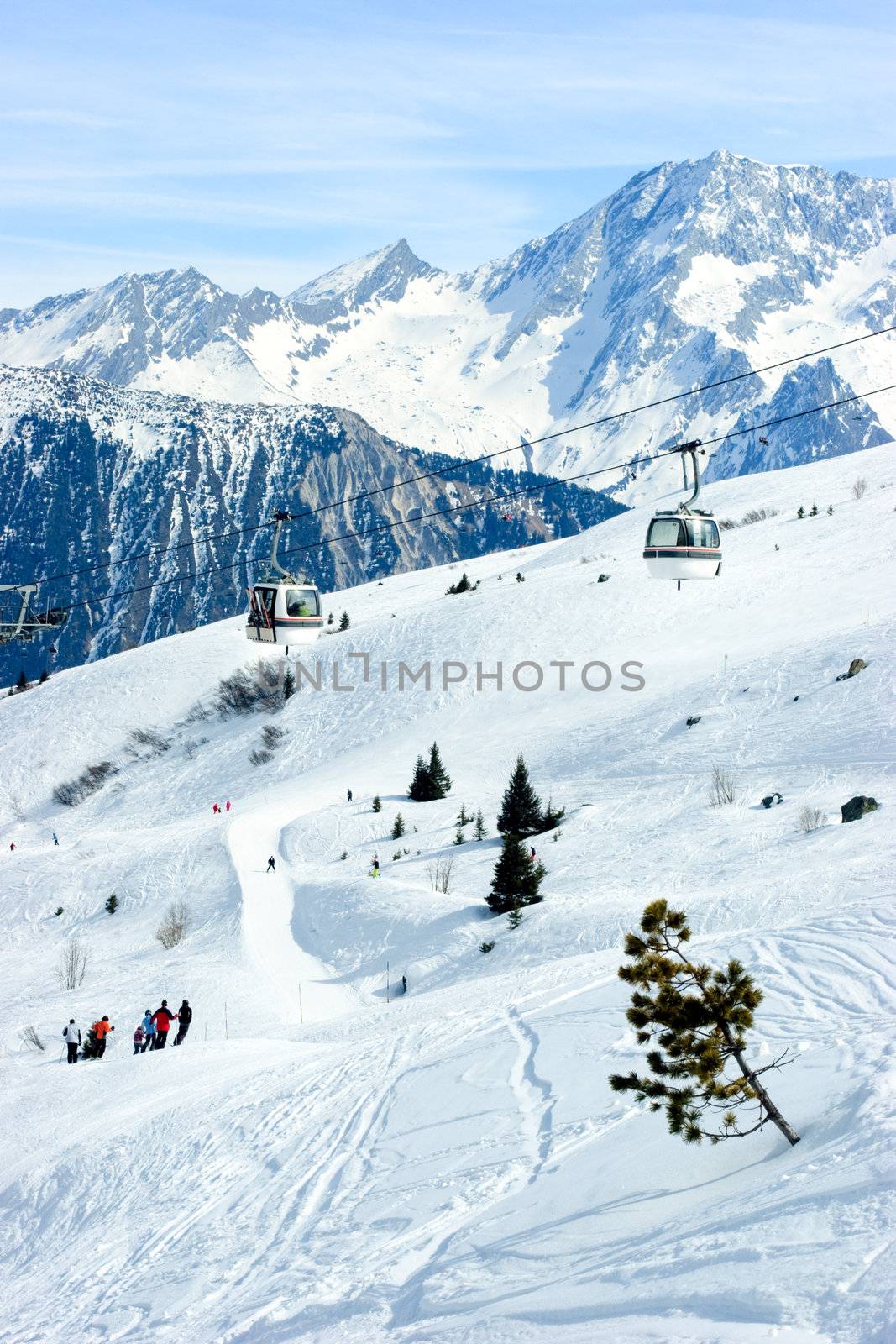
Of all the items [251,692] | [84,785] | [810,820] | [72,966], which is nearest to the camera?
[810,820]

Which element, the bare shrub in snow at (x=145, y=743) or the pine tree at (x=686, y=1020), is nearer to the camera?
the pine tree at (x=686, y=1020)

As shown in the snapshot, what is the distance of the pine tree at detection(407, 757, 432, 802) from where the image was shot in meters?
53.0

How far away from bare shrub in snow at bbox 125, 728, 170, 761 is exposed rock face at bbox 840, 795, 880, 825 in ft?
178

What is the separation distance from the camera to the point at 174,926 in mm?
41688

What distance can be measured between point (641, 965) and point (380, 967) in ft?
80.1

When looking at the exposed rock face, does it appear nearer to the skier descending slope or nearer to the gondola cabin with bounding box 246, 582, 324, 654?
the gondola cabin with bounding box 246, 582, 324, 654

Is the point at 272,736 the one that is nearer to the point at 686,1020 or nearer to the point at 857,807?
the point at 857,807

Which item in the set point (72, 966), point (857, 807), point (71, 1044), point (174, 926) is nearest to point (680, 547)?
point (857, 807)

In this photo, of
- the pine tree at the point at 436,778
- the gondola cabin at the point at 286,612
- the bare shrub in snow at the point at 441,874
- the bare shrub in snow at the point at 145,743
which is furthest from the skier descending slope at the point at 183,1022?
the bare shrub in snow at the point at 145,743

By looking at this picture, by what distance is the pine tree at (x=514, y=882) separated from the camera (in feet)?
116

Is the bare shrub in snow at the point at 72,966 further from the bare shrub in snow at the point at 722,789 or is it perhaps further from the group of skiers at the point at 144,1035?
the bare shrub in snow at the point at 722,789

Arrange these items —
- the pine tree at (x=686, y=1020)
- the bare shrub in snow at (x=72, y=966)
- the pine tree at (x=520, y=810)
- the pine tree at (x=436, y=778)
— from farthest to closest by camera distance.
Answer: the pine tree at (x=436, y=778)
the pine tree at (x=520, y=810)
the bare shrub in snow at (x=72, y=966)
the pine tree at (x=686, y=1020)

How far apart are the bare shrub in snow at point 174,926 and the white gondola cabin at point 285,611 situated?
15136 millimetres

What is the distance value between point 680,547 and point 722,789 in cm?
1642
